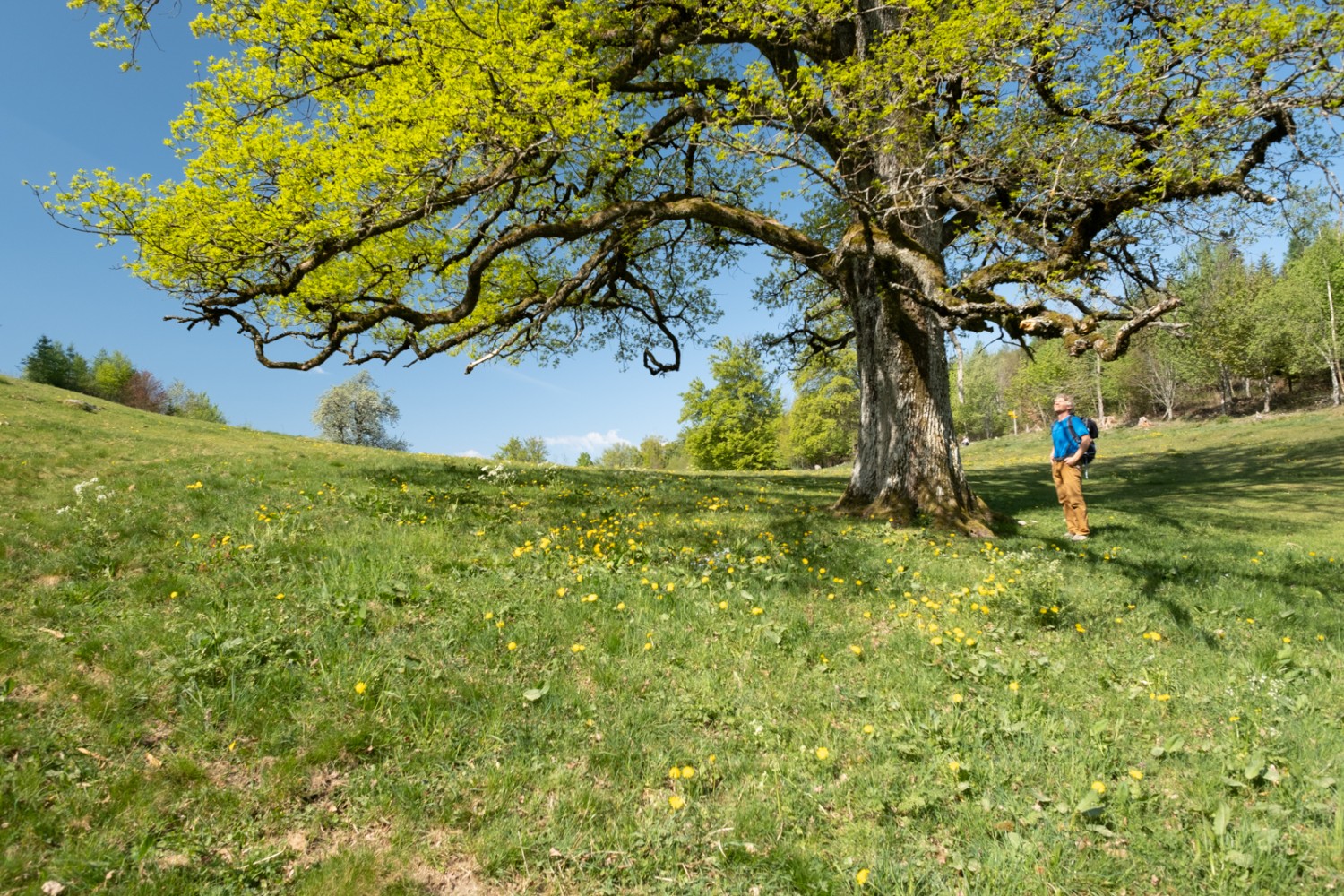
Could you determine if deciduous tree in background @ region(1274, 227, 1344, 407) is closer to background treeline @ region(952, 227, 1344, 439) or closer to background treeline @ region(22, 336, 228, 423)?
background treeline @ region(952, 227, 1344, 439)

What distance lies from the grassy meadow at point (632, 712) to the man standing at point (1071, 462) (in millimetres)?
2253

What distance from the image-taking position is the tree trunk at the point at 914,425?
10.0 m

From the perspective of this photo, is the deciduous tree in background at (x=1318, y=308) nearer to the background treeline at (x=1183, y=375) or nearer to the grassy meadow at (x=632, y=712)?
the background treeline at (x=1183, y=375)

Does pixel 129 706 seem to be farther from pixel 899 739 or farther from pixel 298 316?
pixel 298 316

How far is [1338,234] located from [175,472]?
17853mm

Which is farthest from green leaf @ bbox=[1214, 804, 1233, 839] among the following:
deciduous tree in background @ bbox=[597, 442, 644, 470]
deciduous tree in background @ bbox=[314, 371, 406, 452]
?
deciduous tree in background @ bbox=[597, 442, 644, 470]

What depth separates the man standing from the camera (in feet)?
32.5

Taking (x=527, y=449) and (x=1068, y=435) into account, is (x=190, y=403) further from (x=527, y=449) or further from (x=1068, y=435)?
(x=1068, y=435)

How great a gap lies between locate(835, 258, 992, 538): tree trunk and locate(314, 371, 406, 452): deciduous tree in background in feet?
225

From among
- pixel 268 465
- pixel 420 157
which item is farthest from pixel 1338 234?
pixel 268 465

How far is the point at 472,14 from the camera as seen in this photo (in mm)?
9305

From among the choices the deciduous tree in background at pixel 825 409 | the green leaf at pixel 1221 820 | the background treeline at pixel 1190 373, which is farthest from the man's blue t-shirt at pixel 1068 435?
the deciduous tree in background at pixel 825 409

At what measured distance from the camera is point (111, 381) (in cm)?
5781

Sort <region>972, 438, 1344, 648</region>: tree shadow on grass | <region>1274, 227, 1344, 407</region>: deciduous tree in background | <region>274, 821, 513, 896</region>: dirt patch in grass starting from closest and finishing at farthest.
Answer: <region>274, 821, 513, 896</region>: dirt patch in grass → <region>972, 438, 1344, 648</region>: tree shadow on grass → <region>1274, 227, 1344, 407</region>: deciduous tree in background
